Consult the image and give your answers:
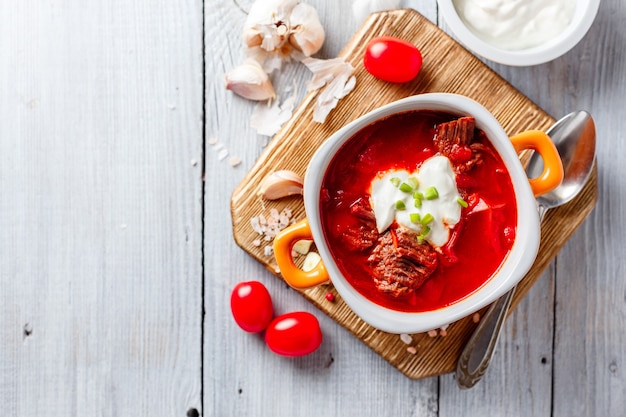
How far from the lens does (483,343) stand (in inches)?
57.6

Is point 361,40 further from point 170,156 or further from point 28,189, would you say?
point 28,189

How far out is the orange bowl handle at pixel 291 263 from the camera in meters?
1.26

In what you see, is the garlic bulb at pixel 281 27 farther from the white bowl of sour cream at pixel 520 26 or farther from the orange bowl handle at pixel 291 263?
the orange bowl handle at pixel 291 263

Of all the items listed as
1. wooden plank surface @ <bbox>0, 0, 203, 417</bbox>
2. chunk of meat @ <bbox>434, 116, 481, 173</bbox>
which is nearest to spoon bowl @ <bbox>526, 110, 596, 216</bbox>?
chunk of meat @ <bbox>434, 116, 481, 173</bbox>

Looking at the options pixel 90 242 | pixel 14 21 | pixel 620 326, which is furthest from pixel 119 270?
pixel 620 326

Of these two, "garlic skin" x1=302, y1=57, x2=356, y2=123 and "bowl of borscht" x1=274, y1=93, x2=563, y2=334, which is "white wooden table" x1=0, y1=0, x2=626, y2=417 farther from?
"bowl of borscht" x1=274, y1=93, x2=563, y2=334

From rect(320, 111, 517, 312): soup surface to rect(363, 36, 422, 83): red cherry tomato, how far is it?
16 cm

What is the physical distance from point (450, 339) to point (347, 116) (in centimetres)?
51

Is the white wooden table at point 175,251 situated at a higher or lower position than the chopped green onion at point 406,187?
lower

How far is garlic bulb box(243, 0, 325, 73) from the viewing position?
1502mm

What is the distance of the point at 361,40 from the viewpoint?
146 cm

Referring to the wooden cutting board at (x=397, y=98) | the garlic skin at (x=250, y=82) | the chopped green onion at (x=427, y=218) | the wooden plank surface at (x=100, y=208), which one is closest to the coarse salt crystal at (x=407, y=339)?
the wooden cutting board at (x=397, y=98)

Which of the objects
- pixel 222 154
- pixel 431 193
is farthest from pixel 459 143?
pixel 222 154

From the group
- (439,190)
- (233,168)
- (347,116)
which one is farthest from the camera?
(233,168)
